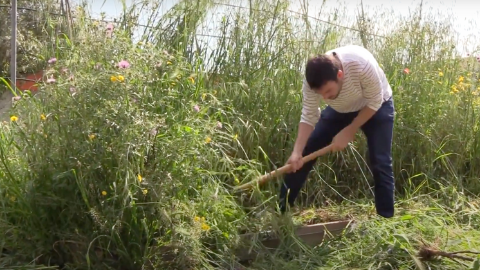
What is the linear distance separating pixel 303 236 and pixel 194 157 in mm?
1015

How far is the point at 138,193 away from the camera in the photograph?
11.4 ft

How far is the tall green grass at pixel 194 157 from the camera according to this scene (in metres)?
3.40

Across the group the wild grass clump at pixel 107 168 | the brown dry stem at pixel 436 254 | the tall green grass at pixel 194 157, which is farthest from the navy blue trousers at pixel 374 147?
the wild grass clump at pixel 107 168

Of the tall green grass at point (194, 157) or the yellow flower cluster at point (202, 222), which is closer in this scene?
the tall green grass at point (194, 157)

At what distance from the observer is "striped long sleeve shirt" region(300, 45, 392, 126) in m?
3.93

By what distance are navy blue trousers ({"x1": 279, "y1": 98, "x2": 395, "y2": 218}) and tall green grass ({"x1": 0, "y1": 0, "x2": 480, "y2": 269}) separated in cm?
15

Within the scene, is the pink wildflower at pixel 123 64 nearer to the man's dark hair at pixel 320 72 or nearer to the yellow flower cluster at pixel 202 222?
the yellow flower cluster at pixel 202 222

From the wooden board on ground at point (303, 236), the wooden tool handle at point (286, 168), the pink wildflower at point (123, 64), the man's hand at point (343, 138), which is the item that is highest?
the pink wildflower at point (123, 64)

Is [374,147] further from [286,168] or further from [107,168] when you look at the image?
[107,168]

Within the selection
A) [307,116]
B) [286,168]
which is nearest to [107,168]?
[286,168]

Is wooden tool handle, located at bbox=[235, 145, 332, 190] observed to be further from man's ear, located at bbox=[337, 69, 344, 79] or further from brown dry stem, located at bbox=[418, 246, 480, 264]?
brown dry stem, located at bbox=[418, 246, 480, 264]

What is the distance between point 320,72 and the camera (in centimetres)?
364

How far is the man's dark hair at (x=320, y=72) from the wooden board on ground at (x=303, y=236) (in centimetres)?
100

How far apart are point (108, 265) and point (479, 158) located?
330 cm
